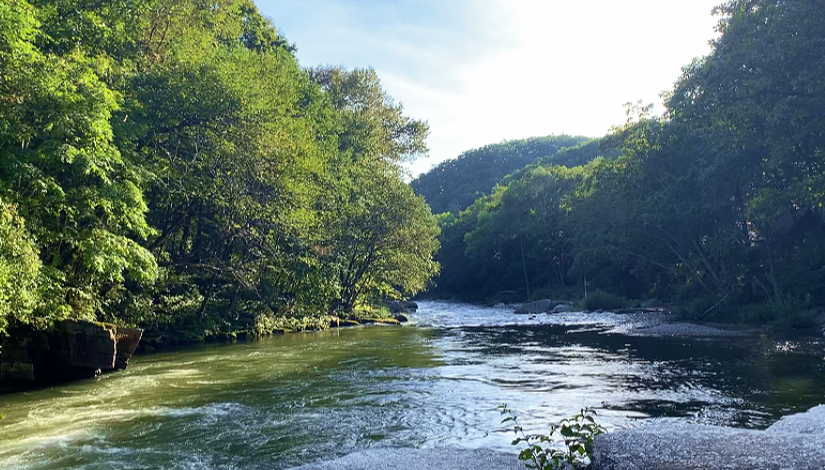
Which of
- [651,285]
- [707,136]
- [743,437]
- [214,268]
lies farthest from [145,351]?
[651,285]

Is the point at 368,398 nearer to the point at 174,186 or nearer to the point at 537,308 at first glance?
the point at 174,186

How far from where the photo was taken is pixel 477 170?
14675 cm

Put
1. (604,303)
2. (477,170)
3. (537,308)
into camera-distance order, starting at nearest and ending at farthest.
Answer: (604,303) < (537,308) < (477,170)

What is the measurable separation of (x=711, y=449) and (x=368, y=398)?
300 inches

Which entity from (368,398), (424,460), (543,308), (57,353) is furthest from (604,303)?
(424,460)

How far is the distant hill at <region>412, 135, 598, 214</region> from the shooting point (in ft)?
453

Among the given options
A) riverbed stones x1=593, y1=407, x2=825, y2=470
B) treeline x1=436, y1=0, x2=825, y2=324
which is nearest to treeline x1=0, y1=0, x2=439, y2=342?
riverbed stones x1=593, y1=407, x2=825, y2=470

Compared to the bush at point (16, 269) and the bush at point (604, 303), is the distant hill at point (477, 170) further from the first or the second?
the bush at point (16, 269)

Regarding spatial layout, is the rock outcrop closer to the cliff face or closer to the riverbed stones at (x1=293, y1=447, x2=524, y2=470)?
the cliff face

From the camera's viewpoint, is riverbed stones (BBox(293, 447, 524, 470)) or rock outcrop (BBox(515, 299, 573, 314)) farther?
rock outcrop (BBox(515, 299, 573, 314))

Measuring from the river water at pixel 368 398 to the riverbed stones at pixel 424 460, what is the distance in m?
0.67

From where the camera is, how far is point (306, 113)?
128 feet

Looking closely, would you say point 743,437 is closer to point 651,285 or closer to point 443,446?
point 443,446

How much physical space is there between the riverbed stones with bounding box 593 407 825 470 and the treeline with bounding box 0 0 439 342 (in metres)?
11.4
